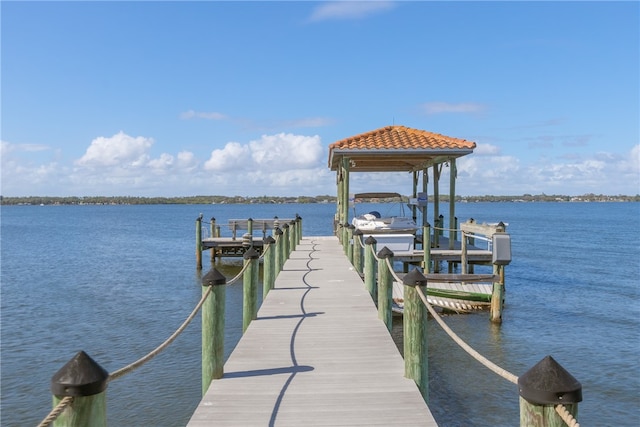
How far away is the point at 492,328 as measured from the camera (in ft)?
51.6

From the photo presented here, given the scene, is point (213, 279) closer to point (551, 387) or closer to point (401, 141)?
point (551, 387)

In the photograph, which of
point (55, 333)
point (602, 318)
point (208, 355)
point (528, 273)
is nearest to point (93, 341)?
point (55, 333)

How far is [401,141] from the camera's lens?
18.6m

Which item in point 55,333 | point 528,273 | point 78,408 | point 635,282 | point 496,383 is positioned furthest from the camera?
point 528,273

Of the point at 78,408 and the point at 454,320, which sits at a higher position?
the point at 78,408

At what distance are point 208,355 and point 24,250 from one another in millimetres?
47498

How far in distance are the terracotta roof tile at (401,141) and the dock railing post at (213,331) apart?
A: 12.0 meters

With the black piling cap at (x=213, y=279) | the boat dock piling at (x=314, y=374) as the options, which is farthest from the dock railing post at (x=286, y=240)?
the black piling cap at (x=213, y=279)

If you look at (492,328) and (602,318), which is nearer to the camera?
(492,328)

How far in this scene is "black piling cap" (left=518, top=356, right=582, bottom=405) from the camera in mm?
2703

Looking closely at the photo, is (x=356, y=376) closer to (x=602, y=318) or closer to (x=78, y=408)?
(x=78, y=408)

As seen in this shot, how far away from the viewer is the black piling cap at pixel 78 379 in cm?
296

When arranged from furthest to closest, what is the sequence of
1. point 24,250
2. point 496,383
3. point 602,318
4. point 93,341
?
A: point 24,250, point 602,318, point 93,341, point 496,383

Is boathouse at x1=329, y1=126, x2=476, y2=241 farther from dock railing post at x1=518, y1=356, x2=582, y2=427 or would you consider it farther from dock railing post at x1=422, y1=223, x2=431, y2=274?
dock railing post at x1=518, y1=356, x2=582, y2=427
